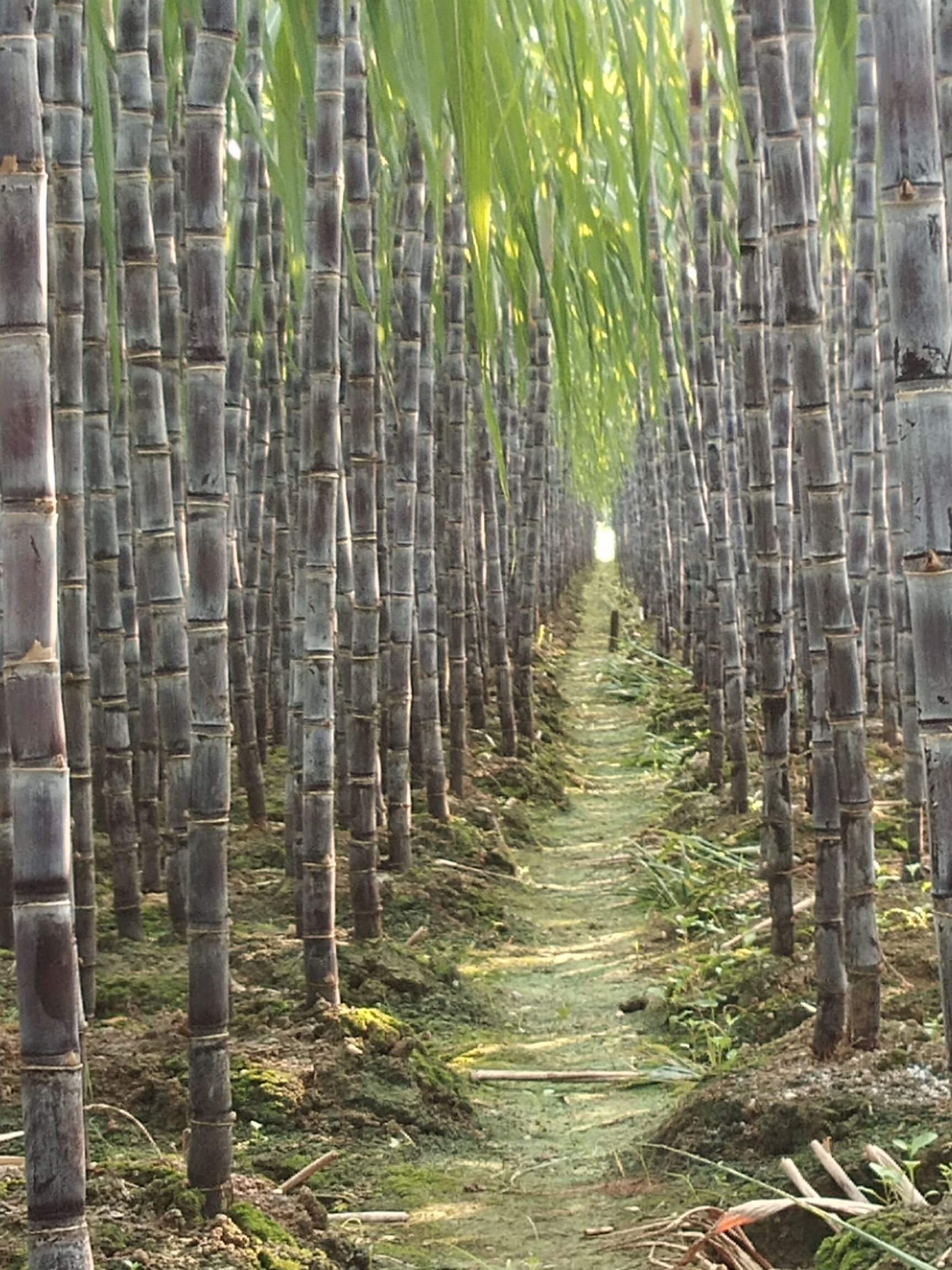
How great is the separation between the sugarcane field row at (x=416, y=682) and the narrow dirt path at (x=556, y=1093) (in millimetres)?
14

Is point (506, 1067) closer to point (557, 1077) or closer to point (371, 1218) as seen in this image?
point (557, 1077)

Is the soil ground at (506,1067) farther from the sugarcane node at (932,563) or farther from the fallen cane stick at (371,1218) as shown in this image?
the sugarcane node at (932,563)

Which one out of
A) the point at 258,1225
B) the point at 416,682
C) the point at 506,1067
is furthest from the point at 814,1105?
the point at 416,682

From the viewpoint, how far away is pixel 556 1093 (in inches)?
128

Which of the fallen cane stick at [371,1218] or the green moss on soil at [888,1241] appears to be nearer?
the green moss on soil at [888,1241]

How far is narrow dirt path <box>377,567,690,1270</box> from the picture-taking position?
244cm

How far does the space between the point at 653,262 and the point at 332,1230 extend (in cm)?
432

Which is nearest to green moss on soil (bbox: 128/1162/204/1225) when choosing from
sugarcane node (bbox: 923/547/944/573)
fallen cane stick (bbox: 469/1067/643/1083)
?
fallen cane stick (bbox: 469/1067/643/1083)

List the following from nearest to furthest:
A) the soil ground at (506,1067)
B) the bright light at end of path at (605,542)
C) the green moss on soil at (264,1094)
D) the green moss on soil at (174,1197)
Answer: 1. the green moss on soil at (174,1197)
2. the soil ground at (506,1067)
3. the green moss on soil at (264,1094)
4. the bright light at end of path at (605,542)

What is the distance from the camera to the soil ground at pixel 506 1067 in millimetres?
2266

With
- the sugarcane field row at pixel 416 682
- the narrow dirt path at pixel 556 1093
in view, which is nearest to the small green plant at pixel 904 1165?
the sugarcane field row at pixel 416 682

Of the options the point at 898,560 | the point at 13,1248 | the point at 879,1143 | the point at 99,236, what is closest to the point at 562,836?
the point at 898,560

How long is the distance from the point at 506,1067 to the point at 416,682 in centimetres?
238

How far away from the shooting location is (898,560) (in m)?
5.22
